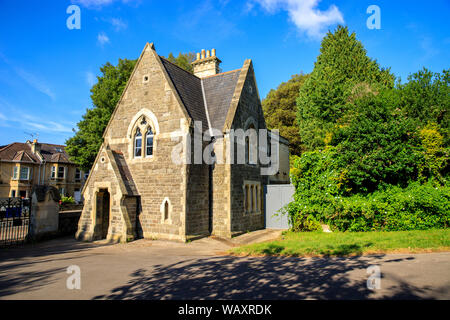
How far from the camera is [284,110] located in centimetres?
3931

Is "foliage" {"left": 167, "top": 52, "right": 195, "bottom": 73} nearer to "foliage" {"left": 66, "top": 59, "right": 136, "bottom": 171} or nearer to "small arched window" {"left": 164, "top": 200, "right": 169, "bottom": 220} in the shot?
"foliage" {"left": 66, "top": 59, "right": 136, "bottom": 171}

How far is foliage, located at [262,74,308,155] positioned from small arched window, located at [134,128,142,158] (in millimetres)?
24693

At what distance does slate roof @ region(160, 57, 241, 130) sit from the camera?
15433mm

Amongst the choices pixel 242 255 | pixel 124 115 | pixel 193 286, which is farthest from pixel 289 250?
pixel 124 115

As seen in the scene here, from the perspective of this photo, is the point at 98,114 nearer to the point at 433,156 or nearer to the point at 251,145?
the point at 251,145

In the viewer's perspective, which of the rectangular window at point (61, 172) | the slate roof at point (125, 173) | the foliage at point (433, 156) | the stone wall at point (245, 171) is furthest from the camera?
the rectangular window at point (61, 172)

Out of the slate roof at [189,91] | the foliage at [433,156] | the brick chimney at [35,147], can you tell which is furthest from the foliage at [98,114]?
the foliage at [433,156]

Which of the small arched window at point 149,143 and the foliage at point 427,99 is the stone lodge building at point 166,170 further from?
the foliage at point 427,99

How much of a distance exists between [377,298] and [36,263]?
10805 mm

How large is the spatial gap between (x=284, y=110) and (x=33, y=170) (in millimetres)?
38461

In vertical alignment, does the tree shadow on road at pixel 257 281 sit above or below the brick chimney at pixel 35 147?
below

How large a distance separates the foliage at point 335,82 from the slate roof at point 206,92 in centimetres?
1022

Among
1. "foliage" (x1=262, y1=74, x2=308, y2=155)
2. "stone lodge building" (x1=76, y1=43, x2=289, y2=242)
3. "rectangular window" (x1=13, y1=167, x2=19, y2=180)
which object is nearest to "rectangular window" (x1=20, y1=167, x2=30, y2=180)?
"rectangular window" (x1=13, y1=167, x2=19, y2=180)

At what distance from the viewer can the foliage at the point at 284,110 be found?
37000 mm
